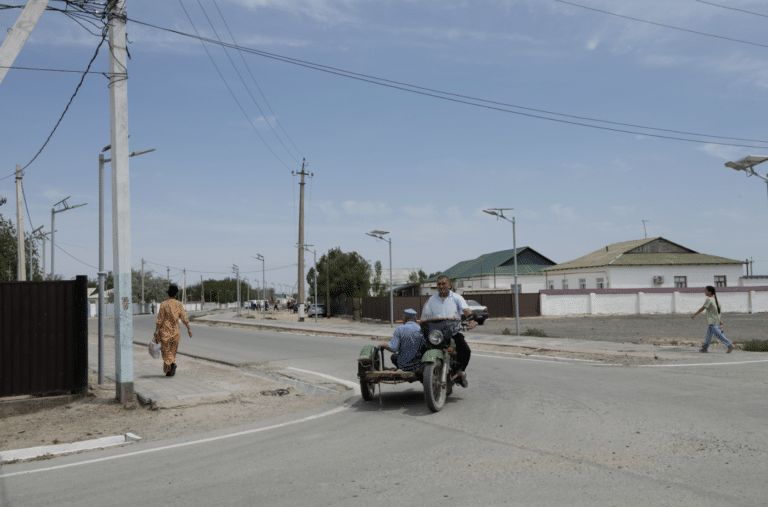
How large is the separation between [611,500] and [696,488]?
0.77m

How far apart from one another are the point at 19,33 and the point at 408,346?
6.80 m

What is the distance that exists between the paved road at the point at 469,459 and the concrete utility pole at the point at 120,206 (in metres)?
2.58

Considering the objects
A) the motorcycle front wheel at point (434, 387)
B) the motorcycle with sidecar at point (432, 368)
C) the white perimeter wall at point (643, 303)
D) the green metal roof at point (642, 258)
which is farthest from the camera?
the green metal roof at point (642, 258)

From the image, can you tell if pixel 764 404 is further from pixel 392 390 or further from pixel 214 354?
pixel 214 354

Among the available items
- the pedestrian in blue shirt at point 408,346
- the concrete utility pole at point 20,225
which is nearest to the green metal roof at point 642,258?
the concrete utility pole at point 20,225

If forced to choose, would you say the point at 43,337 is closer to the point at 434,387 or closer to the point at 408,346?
the point at 408,346

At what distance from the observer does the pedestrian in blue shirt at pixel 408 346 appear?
29.5 ft

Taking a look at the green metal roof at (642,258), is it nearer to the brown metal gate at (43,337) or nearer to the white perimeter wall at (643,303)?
the white perimeter wall at (643,303)

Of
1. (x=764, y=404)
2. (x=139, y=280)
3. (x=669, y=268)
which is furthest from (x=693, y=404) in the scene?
(x=139, y=280)

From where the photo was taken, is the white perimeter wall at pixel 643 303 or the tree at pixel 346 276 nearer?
the white perimeter wall at pixel 643 303

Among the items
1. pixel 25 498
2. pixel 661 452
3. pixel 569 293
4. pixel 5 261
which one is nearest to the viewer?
pixel 25 498

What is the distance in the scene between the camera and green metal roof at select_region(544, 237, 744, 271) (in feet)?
190

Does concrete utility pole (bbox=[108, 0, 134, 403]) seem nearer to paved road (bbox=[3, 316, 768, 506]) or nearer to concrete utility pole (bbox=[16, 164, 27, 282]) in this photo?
paved road (bbox=[3, 316, 768, 506])

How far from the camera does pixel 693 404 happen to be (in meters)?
8.44
